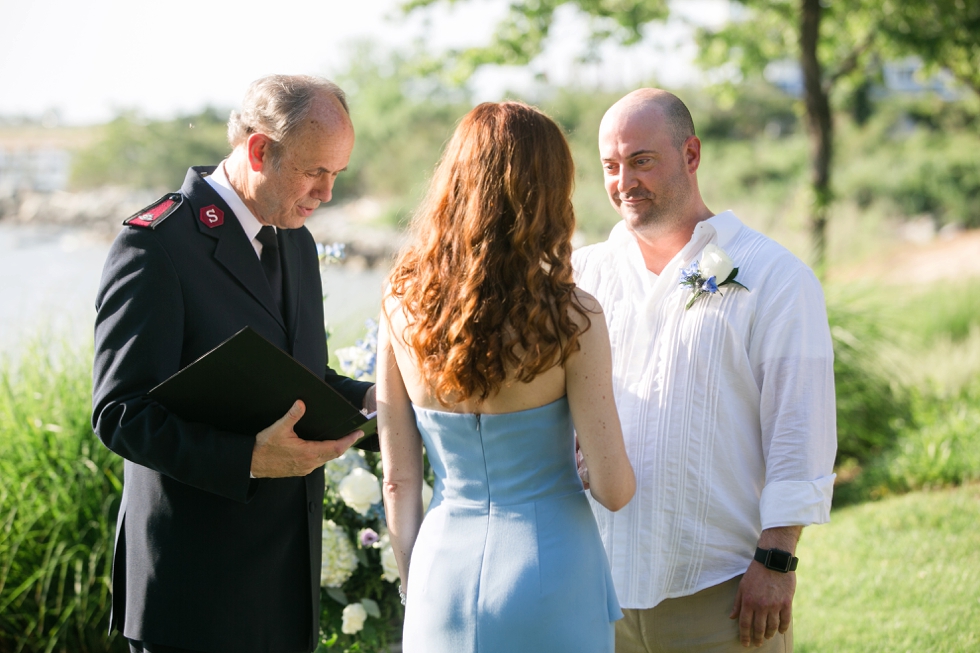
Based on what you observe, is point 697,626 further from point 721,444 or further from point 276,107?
point 276,107

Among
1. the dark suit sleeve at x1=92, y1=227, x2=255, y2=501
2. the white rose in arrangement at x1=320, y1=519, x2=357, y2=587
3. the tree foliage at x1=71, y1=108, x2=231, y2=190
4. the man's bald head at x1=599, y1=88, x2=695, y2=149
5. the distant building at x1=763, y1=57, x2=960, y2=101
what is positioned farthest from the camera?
the tree foliage at x1=71, y1=108, x2=231, y2=190

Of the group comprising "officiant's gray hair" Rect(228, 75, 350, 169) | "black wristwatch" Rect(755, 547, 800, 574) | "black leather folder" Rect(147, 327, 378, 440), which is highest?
"officiant's gray hair" Rect(228, 75, 350, 169)

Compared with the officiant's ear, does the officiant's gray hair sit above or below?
above

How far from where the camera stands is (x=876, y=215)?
21.8 meters

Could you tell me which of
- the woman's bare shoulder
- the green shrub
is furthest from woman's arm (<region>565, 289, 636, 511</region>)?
the green shrub

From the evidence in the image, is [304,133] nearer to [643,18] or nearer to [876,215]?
[643,18]

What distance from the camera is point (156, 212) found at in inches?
87.0

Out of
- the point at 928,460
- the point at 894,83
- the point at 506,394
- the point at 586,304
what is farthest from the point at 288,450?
the point at 894,83

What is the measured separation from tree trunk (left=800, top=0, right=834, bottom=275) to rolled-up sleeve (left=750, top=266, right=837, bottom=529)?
7020mm

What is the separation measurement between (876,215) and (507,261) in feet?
74.3

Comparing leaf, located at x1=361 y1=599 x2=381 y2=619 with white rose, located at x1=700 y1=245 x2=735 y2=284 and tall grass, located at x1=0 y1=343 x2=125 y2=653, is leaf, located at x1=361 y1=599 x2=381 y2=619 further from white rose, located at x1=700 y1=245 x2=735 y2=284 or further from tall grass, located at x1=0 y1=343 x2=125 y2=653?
white rose, located at x1=700 y1=245 x2=735 y2=284

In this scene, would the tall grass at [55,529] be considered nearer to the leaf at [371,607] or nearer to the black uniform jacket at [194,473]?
the leaf at [371,607]

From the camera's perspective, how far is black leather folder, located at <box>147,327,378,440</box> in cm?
188

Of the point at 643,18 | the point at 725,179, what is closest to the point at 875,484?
the point at 643,18
